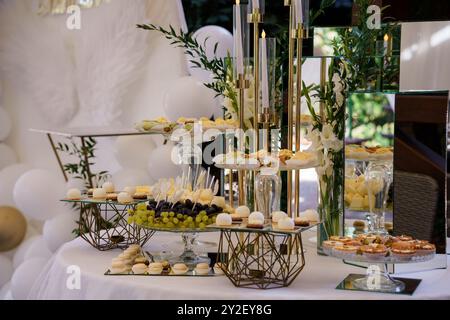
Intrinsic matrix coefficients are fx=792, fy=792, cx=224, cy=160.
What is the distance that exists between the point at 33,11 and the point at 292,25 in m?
3.17

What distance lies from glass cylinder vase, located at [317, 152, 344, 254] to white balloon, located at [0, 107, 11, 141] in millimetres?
3348

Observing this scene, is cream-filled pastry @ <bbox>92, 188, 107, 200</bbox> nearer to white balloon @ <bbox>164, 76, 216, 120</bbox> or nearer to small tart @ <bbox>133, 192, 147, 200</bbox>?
small tart @ <bbox>133, 192, 147, 200</bbox>

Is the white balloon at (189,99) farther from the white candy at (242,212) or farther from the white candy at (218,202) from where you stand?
the white candy at (242,212)

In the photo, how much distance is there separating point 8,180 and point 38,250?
604mm

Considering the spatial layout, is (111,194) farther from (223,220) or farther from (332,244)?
(332,244)

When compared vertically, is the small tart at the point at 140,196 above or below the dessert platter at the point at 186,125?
below

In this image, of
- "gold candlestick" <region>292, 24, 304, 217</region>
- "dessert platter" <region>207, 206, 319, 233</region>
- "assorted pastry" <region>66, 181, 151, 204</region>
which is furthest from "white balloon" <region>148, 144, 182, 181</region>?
"dessert platter" <region>207, 206, 319, 233</region>

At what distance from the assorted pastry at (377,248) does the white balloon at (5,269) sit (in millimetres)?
3902

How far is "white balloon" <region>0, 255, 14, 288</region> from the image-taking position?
19.8ft

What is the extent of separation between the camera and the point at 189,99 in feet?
15.2

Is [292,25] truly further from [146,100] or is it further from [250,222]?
[146,100]

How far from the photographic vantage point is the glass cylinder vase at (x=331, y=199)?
3350mm

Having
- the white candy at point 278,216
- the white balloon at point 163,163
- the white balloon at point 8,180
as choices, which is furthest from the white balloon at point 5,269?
the white candy at point 278,216

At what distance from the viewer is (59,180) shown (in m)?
5.29
